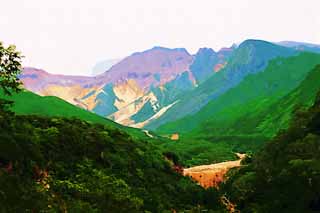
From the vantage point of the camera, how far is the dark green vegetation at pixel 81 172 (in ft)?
150

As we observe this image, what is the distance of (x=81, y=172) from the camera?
55.9 m

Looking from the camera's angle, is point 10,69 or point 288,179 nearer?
point 10,69

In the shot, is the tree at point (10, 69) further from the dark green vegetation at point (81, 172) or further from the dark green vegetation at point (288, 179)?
the dark green vegetation at point (288, 179)

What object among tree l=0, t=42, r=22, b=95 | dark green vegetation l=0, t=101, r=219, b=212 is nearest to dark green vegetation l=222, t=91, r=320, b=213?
dark green vegetation l=0, t=101, r=219, b=212

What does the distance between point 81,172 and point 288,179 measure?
74.6 ft

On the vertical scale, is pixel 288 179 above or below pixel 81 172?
below

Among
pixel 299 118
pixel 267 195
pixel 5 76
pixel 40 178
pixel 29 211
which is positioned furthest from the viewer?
pixel 299 118

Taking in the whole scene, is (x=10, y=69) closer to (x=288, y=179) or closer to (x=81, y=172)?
(x=81, y=172)

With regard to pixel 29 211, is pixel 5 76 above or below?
above

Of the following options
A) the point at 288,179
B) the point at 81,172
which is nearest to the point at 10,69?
the point at 81,172

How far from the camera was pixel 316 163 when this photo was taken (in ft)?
195

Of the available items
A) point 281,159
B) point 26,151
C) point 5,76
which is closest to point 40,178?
point 26,151

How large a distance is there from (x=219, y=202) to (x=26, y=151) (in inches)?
1037

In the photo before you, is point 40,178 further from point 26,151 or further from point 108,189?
point 108,189
